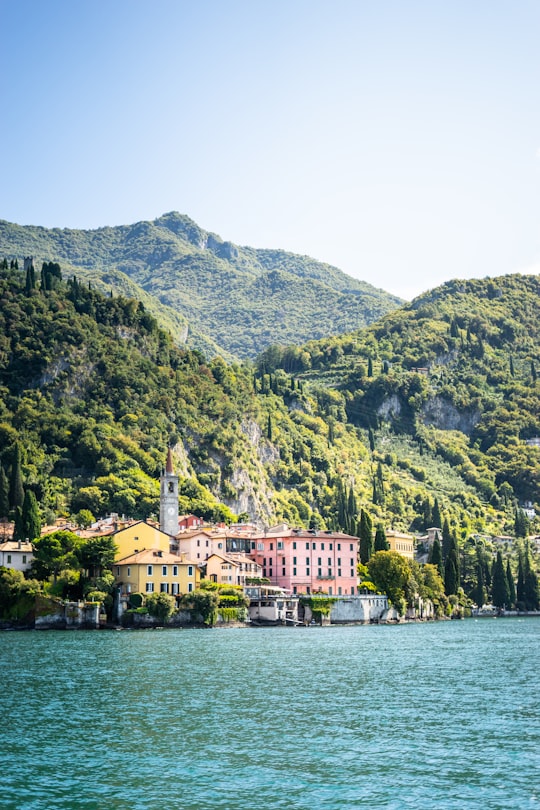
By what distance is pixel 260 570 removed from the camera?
123m

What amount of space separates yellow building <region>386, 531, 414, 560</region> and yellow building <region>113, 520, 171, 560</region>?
56244 mm

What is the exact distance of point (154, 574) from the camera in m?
103

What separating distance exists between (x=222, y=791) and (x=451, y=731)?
484 inches

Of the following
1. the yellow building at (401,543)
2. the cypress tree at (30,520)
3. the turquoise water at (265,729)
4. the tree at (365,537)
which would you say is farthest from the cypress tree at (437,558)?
the turquoise water at (265,729)

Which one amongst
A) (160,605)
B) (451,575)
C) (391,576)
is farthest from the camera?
(451,575)

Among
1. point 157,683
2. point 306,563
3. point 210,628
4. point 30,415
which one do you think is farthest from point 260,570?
point 157,683

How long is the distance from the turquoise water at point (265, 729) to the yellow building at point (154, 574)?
29.0 m

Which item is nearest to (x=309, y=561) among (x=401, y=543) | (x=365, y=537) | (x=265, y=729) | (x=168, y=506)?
(x=365, y=537)

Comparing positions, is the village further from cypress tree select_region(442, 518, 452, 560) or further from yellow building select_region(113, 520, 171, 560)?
cypress tree select_region(442, 518, 452, 560)

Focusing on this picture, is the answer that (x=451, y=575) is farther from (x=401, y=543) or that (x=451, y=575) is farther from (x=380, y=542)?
(x=401, y=543)

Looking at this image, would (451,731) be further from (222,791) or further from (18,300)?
(18,300)

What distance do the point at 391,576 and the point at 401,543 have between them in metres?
43.4

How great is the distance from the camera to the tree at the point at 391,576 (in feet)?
406

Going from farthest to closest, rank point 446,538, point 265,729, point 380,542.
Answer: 1. point 446,538
2. point 380,542
3. point 265,729
